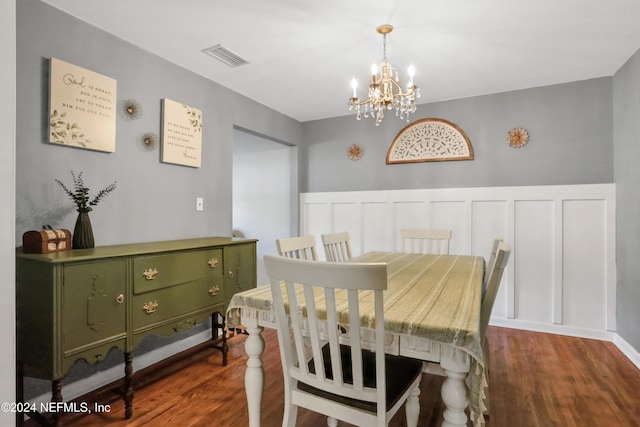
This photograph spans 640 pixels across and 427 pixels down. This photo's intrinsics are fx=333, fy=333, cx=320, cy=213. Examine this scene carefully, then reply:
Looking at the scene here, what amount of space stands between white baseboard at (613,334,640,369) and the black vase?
147 inches

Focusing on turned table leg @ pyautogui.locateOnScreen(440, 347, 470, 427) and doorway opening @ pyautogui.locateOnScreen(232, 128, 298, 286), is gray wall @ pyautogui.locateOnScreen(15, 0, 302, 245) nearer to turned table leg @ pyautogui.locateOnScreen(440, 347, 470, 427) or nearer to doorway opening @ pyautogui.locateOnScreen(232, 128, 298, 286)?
doorway opening @ pyautogui.locateOnScreen(232, 128, 298, 286)

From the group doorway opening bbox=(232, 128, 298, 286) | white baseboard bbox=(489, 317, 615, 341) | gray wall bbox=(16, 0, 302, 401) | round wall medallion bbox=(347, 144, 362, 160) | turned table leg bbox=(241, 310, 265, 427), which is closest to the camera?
turned table leg bbox=(241, 310, 265, 427)

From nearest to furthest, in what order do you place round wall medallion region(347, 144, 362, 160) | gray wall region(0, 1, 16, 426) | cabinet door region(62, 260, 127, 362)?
gray wall region(0, 1, 16, 426) < cabinet door region(62, 260, 127, 362) < round wall medallion region(347, 144, 362, 160)

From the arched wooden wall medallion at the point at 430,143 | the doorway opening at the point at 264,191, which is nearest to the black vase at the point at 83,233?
the doorway opening at the point at 264,191

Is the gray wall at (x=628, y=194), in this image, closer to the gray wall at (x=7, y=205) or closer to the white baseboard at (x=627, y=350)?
the white baseboard at (x=627, y=350)

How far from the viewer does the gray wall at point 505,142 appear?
2.98 meters

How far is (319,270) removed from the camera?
3.30 feet

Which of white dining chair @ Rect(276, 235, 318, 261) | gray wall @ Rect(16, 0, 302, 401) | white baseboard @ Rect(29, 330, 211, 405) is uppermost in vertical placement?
gray wall @ Rect(16, 0, 302, 401)

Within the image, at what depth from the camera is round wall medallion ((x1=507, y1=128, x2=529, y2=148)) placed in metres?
3.22

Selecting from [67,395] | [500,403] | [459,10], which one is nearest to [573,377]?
[500,403]

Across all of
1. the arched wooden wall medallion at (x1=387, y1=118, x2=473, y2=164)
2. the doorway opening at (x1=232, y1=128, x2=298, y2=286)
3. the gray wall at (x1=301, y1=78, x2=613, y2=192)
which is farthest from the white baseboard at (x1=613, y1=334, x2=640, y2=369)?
the doorway opening at (x1=232, y1=128, x2=298, y2=286)

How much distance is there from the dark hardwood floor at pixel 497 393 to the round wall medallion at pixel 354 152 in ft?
7.73

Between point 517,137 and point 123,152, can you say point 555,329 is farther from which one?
point 123,152

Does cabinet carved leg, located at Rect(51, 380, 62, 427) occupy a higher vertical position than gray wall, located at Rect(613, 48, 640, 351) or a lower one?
lower
